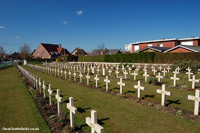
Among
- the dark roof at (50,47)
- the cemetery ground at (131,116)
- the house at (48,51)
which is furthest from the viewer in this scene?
the dark roof at (50,47)

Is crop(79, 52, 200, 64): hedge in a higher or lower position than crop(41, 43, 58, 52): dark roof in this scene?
lower

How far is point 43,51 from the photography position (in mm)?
60844

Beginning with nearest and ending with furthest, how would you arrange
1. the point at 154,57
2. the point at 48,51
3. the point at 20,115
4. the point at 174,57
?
the point at 20,115, the point at 174,57, the point at 154,57, the point at 48,51

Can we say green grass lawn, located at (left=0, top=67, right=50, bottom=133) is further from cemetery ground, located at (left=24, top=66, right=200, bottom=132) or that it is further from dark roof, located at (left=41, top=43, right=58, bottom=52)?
dark roof, located at (left=41, top=43, right=58, bottom=52)

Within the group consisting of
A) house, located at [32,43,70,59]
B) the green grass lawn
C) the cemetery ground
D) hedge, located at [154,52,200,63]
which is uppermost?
house, located at [32,43,70,59]

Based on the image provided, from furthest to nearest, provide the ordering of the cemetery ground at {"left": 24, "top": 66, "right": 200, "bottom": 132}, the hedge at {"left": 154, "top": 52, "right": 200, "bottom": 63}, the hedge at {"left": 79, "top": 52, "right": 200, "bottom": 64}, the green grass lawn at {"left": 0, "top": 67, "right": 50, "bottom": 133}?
the hedge at {"left": 79, "top": 52, "right": 200, "bottom": 64}, the hedge at {"left": 154, "top": 52, "right": 200, "bottom": 63}, the green grass lawn at {"left": 0, "top": 67, "right": 50, "bottom": 133}, the cemetery ground at {"left": 24, "top": 66, "right": 200, "bottom": 132}

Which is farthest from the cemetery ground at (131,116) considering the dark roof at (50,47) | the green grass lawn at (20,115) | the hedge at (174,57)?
the dark roof at (50,47)

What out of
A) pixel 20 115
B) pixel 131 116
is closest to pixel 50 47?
pixel 20 115

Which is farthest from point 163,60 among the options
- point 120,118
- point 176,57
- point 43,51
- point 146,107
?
point 43,51

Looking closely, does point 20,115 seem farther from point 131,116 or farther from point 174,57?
point 174,57

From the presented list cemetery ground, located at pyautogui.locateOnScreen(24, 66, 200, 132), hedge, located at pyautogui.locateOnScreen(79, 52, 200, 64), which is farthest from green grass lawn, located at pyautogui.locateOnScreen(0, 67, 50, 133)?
hedge, located at pyautogui.locateOnScreen(79, 52, 200, 64)

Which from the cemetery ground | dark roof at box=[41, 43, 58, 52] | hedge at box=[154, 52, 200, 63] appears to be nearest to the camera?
the cemetery ground

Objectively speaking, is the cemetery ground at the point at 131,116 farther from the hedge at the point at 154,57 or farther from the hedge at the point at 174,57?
the hedge at the point at 174,57

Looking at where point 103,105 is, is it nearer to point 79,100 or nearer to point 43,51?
point 79,100
